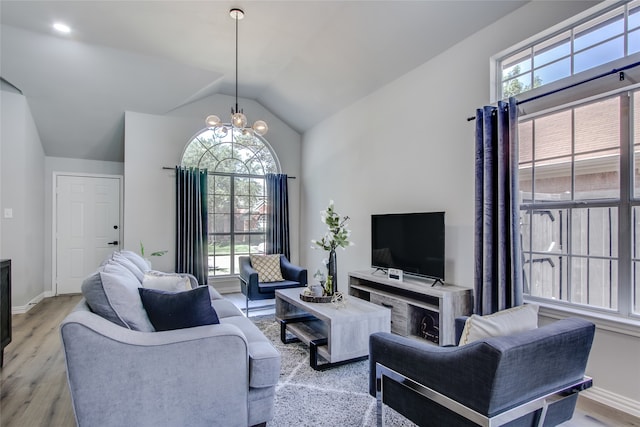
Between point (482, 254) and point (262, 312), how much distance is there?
2952 mm

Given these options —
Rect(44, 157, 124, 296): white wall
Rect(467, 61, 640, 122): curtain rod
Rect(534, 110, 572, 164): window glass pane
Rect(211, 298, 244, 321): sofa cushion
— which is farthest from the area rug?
Rect(44, 157, 124, 296): white wall

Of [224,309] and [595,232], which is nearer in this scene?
[595,232]

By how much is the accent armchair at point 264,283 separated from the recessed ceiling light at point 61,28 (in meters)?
3.46

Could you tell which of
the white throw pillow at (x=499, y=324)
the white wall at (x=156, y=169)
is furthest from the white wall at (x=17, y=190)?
the white throw pillow at (x=499, y=324)

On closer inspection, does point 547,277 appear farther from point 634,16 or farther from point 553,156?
point 634,16

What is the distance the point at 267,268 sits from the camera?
476 centimetres

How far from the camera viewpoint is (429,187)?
3604 mm

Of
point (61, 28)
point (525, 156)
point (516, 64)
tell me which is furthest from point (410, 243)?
point (61, 28)

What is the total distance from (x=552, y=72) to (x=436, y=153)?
3.85 feet

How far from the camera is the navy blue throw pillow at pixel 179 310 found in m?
1.97

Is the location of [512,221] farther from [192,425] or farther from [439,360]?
[192,425]

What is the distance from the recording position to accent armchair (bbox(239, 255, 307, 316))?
A: 14.1ft

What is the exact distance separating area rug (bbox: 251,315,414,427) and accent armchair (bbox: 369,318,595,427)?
0.54 m

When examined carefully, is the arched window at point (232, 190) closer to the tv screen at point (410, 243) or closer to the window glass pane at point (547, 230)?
the tv screen at point (410, 243)
